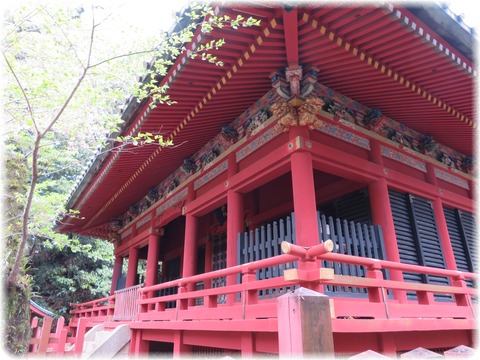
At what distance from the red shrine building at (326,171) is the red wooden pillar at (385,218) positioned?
2 centimetres

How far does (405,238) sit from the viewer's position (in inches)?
229

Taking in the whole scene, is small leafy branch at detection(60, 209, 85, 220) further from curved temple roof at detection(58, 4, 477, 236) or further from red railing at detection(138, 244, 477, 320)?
red railing at detection(138, 244, 477, 320)

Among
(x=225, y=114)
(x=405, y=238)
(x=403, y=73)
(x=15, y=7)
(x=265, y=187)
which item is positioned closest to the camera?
(x=15, y=7)

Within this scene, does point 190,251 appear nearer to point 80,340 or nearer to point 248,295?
point 80,340

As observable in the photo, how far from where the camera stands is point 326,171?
555 cm

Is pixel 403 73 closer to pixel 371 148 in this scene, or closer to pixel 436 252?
pixel 371 148

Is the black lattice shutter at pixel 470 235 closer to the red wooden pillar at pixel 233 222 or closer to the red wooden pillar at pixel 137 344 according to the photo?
the red wooden pillar at pixel 233 222

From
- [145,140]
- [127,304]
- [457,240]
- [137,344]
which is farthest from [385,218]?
[127,304]

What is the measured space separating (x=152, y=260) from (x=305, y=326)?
27.5 ft

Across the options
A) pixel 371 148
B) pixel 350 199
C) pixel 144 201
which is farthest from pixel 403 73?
pixel 144 201

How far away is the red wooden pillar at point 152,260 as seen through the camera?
948cm

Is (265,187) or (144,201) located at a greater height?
(144,201)

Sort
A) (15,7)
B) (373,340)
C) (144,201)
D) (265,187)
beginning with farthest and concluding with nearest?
1. (144,201)
2. (265,187)
3. (15,7)
4. (373,340)

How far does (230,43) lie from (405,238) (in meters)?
4.23
